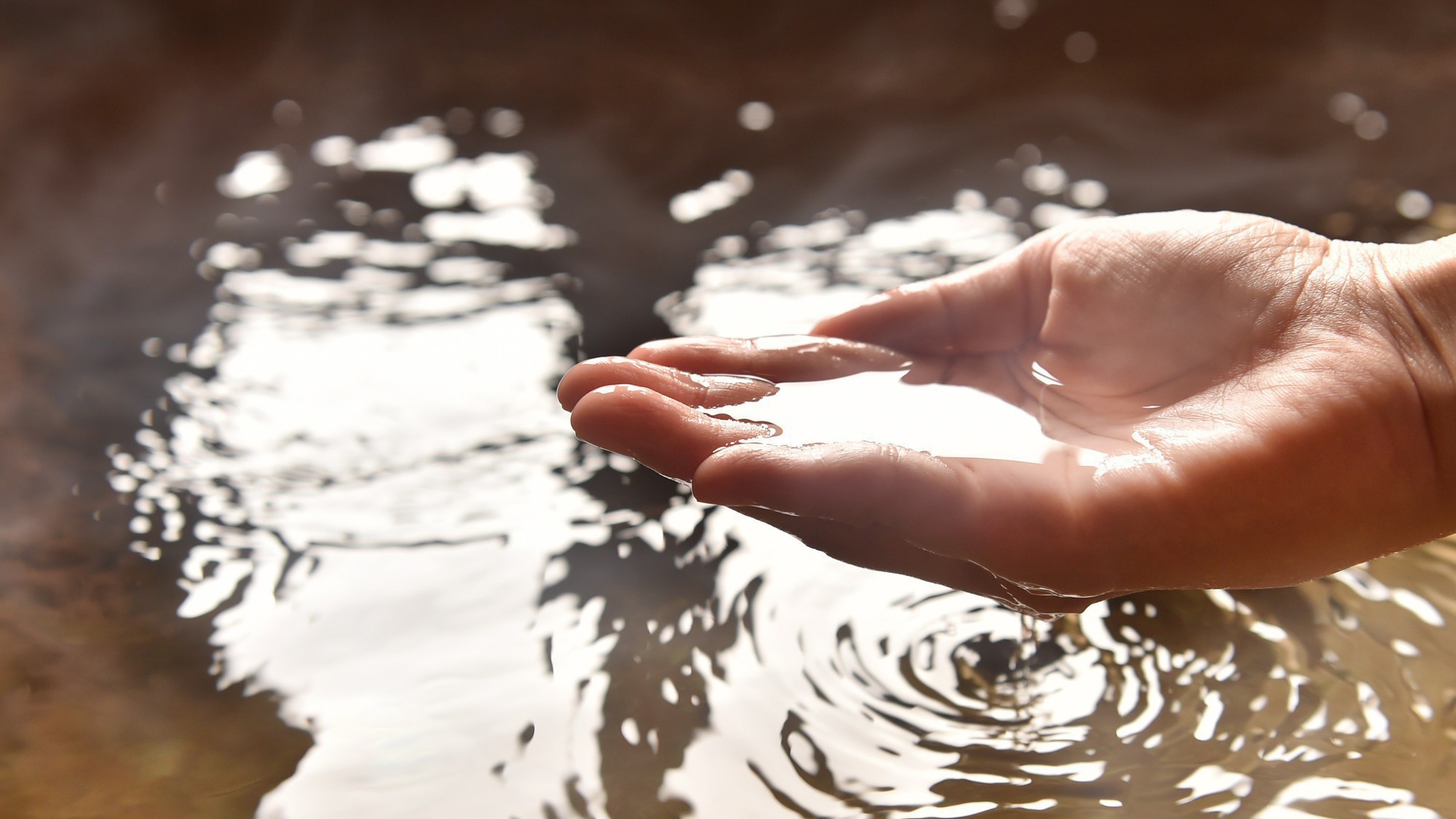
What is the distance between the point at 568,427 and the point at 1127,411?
25.0 inches

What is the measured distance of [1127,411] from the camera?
3.00 feet

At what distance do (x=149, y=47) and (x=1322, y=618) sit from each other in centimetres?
202

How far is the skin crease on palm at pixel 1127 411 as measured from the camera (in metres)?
0.75

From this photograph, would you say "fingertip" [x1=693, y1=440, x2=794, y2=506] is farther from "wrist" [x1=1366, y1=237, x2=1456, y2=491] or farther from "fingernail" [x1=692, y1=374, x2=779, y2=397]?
"wrist" [x1=1366, y1=237, x2=1456, y2=491]

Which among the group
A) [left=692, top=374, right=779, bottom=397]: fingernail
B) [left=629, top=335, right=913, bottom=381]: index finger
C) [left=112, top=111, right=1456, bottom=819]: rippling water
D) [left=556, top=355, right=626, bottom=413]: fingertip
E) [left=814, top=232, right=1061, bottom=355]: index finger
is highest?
[left=814, top=232, right=1061, bottom=355]: index finger

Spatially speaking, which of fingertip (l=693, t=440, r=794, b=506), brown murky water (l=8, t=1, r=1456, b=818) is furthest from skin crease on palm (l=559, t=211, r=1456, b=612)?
brown murky water (l=8, t=1, r=1456, b=818)

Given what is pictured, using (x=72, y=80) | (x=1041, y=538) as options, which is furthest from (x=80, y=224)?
(x=1041, y=538)

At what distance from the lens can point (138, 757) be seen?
88 cm

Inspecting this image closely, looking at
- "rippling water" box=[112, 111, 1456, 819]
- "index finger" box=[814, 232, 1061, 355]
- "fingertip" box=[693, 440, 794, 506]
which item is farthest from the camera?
"index finger" box=[814, 232, 1061, 355]

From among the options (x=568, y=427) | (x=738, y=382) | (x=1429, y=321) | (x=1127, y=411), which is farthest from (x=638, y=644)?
(x=1429, y=321)

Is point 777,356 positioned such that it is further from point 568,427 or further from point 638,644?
point 568,427

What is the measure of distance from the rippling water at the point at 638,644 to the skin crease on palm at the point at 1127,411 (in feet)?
0.45

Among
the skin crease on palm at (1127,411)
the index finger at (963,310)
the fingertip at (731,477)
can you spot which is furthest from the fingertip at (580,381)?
the index finger at (963,310)

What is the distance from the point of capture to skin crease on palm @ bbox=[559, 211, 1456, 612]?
75 centimetres
